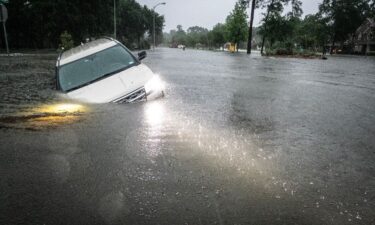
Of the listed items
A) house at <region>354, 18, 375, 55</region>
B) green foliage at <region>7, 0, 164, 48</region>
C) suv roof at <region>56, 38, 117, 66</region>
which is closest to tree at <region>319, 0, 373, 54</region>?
house at <region>354, 18, 375, 55</region>

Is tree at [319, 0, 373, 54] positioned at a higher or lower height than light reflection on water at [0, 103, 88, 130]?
higher

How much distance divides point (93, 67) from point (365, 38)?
298ft

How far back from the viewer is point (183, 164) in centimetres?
366

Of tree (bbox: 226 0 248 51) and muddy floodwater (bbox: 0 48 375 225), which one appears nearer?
muddy floodwater (bbox: 0 48 375 225)

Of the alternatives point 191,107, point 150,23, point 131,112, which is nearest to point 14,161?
point 131,112

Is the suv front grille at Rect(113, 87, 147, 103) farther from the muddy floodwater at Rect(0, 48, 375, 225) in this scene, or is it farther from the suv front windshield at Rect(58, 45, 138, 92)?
the suv front windshield at Rect(58, 45, 138, 92)

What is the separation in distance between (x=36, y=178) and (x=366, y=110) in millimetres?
6300

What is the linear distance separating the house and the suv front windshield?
8278 cm

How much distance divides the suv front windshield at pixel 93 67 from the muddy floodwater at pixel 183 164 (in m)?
0.50

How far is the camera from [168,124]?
544 cm

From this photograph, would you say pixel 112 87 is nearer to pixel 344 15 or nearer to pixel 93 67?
pixel 93 67

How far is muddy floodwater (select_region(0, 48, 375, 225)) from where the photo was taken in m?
2.69

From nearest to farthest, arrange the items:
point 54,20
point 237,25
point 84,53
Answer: point 84,53 → point 54,20 → point 237,25

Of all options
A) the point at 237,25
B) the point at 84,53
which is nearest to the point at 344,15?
the point at 237,25
